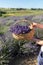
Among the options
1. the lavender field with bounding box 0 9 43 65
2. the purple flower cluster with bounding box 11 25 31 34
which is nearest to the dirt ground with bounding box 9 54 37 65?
the lavender field with bounding box 0 9 43 65

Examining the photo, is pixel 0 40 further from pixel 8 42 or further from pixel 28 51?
pixel 28 51

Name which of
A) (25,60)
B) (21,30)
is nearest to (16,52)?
(25,60)

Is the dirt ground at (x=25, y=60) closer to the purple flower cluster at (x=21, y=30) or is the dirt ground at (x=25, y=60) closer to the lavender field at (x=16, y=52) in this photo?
the lavender field at (x=16, y=52)

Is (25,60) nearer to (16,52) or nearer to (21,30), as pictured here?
(16,52)

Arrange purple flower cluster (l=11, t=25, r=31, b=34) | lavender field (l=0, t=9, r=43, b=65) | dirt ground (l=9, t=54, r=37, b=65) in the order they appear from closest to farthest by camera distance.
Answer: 1. purple flower cluster (l=11, t=25, r=31, b=34)
2. lavender field (l=0, t=9, r=43, b=65)
3. dirt ground (l=9, t=54, r=37, b=65)

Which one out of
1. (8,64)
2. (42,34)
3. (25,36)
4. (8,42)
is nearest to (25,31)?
(25,36)

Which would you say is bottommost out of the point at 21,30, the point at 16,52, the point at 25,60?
the point at 25,60

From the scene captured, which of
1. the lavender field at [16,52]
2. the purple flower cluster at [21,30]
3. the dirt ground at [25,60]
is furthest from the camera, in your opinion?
the dirt ground at [25,60]

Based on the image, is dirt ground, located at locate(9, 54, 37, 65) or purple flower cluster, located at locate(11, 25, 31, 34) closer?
purple flower cluster, located at locate(11, 25, 31, 34)

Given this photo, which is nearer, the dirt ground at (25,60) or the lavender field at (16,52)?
the lavender field at (16,52)

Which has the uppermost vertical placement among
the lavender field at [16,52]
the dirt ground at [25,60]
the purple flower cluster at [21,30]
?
the purple flower cluster at [21,30]

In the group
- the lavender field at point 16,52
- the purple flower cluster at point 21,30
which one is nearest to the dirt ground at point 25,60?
the lavender field at point 16,52

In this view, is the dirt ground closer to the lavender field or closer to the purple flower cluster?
the lavender field

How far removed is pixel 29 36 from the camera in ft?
12.5
